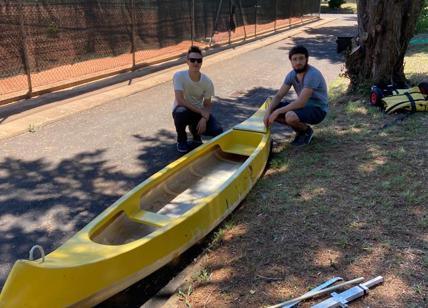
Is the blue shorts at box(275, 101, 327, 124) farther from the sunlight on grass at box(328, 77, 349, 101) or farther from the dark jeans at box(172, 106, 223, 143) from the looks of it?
the sunlight on grass at box(328, 77, 349, 101)

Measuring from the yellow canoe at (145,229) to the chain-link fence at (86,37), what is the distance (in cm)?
508

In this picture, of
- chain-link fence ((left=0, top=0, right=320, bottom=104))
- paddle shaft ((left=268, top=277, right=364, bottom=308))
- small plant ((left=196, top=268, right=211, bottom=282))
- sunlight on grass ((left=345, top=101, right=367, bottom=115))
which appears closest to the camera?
paddle shaft ((left=268, top=277, right=364, bottom=308))

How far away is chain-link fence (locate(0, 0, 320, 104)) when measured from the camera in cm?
891

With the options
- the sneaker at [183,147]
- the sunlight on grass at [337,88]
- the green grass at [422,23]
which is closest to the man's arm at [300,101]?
the sneaker at [183,147]

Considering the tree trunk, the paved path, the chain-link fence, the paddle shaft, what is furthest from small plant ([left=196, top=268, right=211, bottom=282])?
the chain-link fence

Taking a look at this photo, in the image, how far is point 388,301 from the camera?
116 inches

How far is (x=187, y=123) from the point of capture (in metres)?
6.01

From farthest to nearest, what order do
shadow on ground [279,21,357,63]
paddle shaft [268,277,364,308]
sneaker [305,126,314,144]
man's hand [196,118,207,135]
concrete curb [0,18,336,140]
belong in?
shadow on ground [279,21,357,63]
concrete curb [0,18,336,140]
sneaker [305,126,314,144]
man's hand [196,118,207,135]
paddle shaft [268,277,364,308]

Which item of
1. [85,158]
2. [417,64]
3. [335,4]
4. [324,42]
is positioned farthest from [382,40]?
[335,4]

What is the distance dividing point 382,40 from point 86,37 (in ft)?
22.1

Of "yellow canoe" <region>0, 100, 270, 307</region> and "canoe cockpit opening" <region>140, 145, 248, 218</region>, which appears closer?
"yellow canoe" <region>0, 100, 270, 307</region>

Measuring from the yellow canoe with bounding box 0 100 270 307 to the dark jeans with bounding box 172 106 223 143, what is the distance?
49cm

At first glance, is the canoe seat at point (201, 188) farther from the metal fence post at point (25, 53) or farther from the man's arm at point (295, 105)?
the metal fence post at point (25, 53)

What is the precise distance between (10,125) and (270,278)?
5507 millimetres
